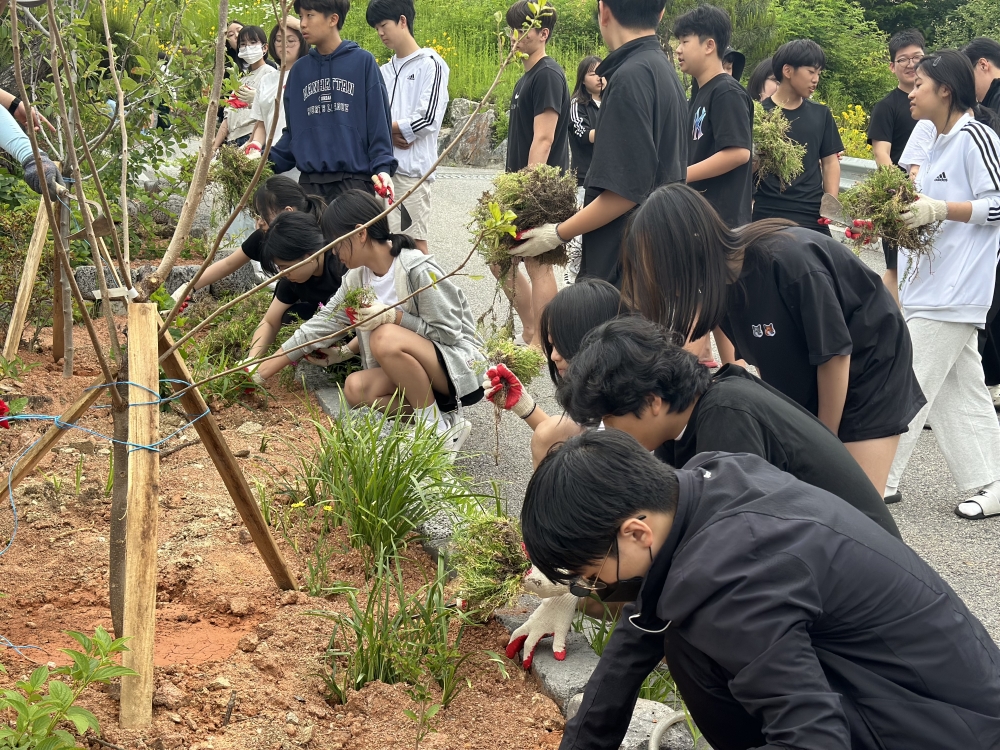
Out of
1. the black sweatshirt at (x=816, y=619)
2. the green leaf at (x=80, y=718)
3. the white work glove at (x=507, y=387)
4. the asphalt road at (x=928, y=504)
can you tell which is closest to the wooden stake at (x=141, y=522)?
the green leaf at (x=80, y=718)

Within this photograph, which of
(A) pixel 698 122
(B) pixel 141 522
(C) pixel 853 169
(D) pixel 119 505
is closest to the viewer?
(B) pixel 141 522

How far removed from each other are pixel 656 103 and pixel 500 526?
5.76ft

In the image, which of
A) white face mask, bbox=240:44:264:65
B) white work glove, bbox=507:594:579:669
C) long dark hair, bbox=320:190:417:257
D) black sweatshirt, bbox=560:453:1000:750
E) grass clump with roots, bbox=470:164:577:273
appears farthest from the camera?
white face mask, bbox=240:44:264:65

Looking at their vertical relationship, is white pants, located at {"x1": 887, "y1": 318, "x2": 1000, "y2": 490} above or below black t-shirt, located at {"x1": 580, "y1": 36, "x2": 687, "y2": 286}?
below

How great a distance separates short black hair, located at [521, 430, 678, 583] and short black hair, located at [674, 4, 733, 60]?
3527mm

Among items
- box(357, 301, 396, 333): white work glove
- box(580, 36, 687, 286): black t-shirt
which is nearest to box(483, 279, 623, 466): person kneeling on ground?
box(580, 36, 687, 286): black t-shirt

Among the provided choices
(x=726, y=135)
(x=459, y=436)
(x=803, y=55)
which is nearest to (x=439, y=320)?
(x=459, y=436)

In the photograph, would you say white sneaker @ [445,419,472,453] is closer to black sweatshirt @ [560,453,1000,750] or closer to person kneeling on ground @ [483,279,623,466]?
person kneeling on ground @ [483,279,623,466]

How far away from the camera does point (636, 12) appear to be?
12.1ft

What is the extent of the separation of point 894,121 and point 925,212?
2.67 meters

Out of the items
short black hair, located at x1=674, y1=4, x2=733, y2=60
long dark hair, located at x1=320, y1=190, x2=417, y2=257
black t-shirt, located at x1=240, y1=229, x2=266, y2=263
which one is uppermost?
short black hair, located at x1=674, y1=4, x2=733, y2=60

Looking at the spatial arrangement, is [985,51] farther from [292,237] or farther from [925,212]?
[292,237]

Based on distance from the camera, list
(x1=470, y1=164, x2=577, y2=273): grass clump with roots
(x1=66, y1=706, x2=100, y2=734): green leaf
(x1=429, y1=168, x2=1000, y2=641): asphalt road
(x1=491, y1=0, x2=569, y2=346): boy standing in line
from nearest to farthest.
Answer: (x1=66, y1=706, x2=100, y2=734): green leaf < (x1=429, y1=168, x2=1000, y2=641): asphalt road < (x1=470, y1=164, x2=577, y2=273): grass clump with roots < (x1=491, y1=0, x2=569, y2=346): boy standing in line

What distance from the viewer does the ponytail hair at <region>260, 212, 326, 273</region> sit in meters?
4.59
